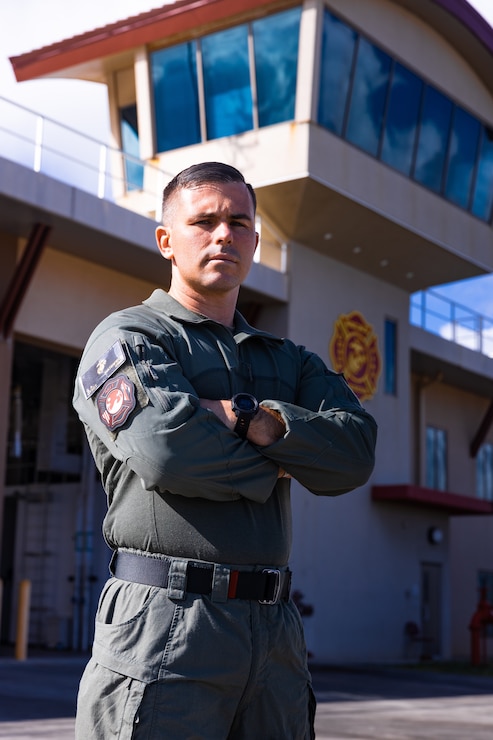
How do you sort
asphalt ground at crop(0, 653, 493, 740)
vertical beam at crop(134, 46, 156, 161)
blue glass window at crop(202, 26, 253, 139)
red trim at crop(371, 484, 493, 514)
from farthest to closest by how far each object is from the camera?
red trim at crop(371, 484, 493, 514) → vertical beam at crop(134, 46, 156, 161) → blue glass window at crop(202, 26, 253, 139) → asphalt ground at crop(0, 653, 493, 740)

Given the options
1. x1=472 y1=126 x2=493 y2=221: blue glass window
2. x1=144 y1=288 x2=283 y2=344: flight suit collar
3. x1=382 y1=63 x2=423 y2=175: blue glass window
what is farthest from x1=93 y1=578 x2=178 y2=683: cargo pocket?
x1=472 y1=126 x2=493 y2=221: blue glass window

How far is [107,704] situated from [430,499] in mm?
21122

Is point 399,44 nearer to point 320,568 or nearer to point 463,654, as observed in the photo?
point 320,568

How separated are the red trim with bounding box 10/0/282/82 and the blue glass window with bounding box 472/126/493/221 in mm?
6590

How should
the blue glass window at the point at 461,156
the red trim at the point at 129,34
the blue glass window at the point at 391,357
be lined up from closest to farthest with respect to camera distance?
the red trim at the point at 129,34 < the blue glass window at the point at 461,156 < the blue glass window at the point at 391,357

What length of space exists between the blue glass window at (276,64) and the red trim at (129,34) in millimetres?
355

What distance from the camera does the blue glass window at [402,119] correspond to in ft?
67.6

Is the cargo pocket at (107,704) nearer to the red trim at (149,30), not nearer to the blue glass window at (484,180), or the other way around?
the red trim at (149,30)

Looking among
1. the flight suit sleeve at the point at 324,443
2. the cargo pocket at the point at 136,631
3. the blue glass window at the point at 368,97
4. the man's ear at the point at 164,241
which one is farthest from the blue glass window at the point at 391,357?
the cargo pocket at the point at 136,631

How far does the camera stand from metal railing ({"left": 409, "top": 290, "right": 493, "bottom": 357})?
24938 millimetres

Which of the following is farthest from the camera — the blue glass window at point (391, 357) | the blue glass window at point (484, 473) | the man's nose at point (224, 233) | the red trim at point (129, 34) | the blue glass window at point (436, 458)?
the blue glass window at point (484, 473)

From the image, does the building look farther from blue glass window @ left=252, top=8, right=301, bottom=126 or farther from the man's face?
the man's face

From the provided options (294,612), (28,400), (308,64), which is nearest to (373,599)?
(28,400)

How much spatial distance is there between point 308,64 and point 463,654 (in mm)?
16719
